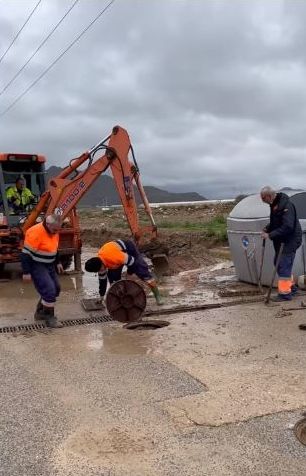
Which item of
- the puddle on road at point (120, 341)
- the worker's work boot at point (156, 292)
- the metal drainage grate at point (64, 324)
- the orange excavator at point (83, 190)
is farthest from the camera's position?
the orange excavator at point (83, 190)

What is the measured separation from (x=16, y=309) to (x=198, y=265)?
574cm

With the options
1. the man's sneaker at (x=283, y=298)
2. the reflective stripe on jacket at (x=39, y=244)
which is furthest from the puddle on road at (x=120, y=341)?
the man's sneaker at (x=283, y=298)

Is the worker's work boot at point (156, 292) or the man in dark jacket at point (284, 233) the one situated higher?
the man in dark jacket at point (284, 233)

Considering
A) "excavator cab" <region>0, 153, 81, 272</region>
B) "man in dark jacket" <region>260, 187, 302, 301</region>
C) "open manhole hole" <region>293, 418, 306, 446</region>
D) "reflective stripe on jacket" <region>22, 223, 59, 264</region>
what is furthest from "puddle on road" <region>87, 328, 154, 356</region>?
"excavator cab" <region>0, 153, 81, 272</region>

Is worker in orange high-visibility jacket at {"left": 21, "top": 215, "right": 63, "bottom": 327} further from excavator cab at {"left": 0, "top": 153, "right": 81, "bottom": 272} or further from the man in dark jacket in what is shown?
excavator cab at {"left": 0, "top": 153, "right": 81, "bottom": 272}

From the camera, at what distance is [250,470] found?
11.5ft

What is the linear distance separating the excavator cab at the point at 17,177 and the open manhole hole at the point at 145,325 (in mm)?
6330

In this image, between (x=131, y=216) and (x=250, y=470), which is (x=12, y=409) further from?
(x=131, y=216)

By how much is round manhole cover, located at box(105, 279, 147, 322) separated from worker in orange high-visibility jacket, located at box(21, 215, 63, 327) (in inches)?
33.2

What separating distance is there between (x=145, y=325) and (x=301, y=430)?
3.79 meters

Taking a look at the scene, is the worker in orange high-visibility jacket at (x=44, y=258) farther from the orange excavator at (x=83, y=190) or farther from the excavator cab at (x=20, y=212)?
the excavator cab at (x=20, y=212)

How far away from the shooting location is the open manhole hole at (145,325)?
24.8 feet

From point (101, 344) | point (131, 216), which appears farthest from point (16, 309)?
point (101, 344)

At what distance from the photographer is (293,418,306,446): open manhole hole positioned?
12.8 feet
